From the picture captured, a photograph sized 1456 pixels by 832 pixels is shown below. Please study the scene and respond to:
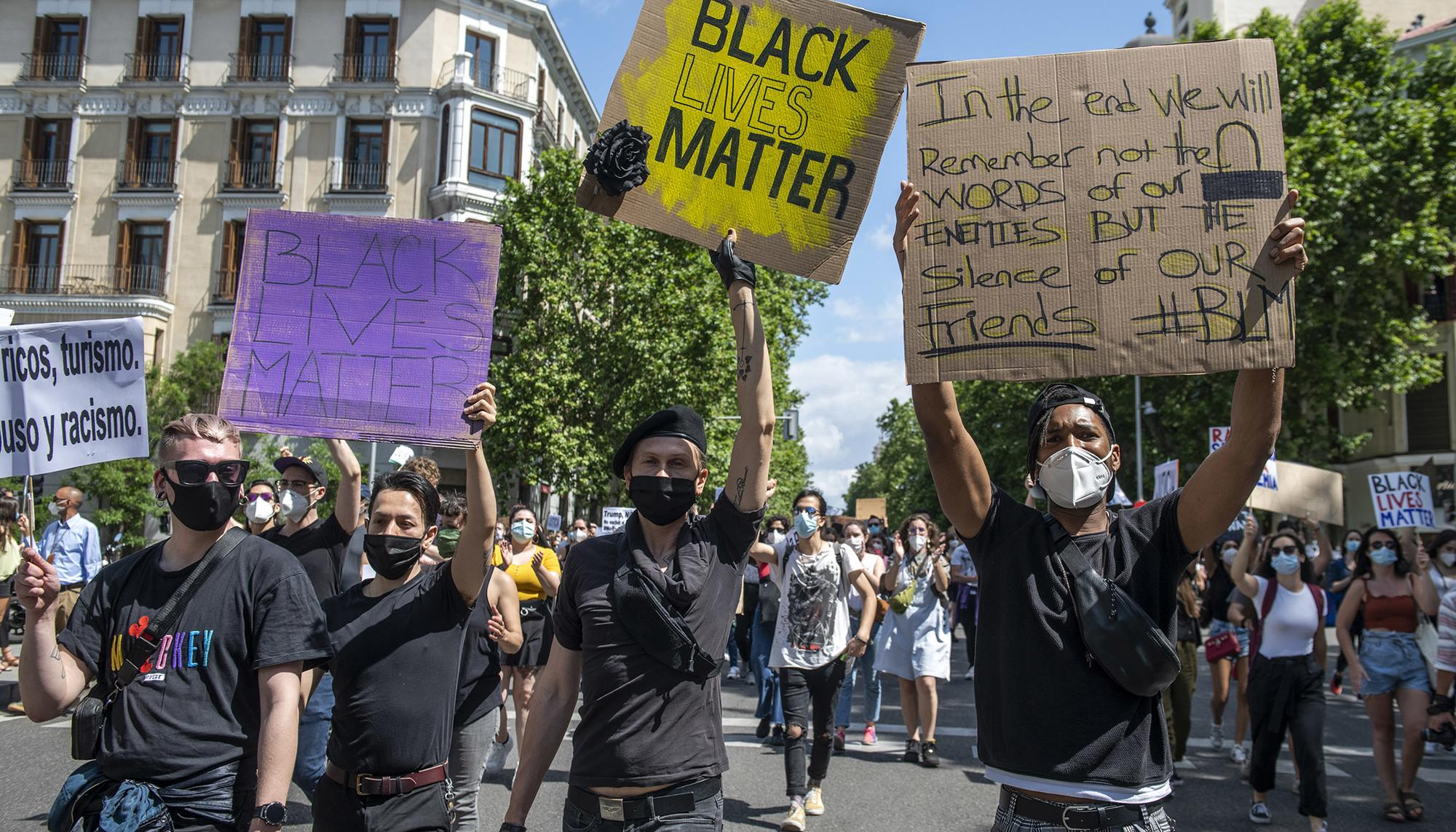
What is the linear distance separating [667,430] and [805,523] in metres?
4.28

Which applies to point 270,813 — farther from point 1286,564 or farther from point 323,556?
point 1286,564

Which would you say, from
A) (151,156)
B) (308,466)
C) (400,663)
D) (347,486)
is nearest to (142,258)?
(151,156)

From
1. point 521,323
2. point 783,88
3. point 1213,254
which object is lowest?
point 1213,254

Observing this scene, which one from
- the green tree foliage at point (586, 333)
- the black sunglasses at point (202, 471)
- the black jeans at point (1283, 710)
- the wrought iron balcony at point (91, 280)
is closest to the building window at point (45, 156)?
the wrought iron balcony at point (91, 280)

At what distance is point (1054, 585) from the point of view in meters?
2.61

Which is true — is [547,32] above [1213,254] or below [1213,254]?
above

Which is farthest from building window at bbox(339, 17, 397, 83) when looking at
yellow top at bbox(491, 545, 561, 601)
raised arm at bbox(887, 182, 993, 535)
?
raised arm at bbox(887, 182, 993, 535)

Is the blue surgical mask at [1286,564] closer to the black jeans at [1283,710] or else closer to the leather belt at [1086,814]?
the black jeans at [1283,710]

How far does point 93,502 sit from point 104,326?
3174 centimetres

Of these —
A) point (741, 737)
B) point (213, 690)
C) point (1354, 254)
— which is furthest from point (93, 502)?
point (1354, 254)

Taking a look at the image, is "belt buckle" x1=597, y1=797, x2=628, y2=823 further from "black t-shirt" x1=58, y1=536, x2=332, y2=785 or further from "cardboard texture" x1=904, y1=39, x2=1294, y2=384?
"cardboard texture" x1=904, y1=39, x2=1294, y2=384

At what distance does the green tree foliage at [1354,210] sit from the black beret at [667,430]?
26.5 metres

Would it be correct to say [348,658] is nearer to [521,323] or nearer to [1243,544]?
[1243,544]

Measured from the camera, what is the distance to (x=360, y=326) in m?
3.94
